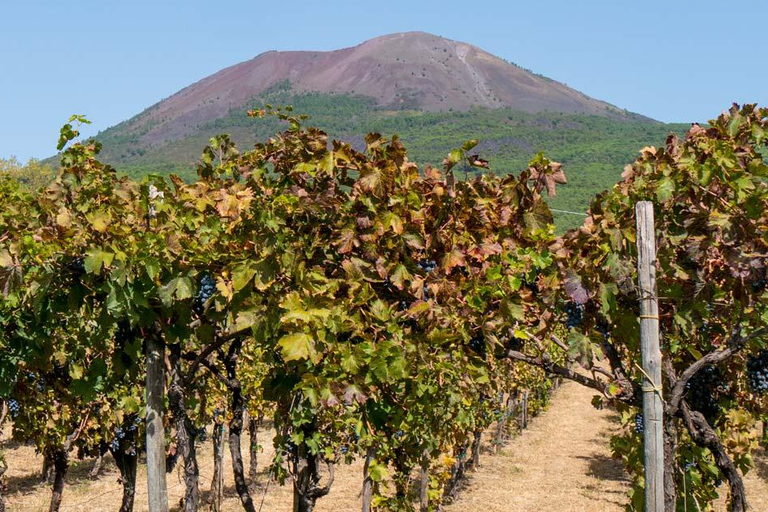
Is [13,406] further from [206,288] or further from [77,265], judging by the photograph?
[206,288]

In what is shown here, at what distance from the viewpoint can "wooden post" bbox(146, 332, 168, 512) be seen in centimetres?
476

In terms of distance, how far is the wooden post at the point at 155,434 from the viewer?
4762mm

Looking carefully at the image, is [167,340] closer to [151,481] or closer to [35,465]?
[151,481]

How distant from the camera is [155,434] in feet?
15.7

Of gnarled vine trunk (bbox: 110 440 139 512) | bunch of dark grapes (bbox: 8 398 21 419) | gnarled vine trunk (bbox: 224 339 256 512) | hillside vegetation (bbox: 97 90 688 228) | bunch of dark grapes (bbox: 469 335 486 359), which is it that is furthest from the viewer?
hillside vegetation (bbox: 97 90 688 228)

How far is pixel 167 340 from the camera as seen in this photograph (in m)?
4.80

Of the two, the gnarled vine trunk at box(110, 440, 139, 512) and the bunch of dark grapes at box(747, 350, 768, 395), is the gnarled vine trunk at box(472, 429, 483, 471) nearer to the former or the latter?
the gnarled vine trunk at box(110, 440, 139, 512)

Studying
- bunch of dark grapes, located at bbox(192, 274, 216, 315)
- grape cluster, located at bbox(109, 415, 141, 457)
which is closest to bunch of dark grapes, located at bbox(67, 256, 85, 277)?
bunch of dark grapes, located at bbox(192, 274, 216, 315)

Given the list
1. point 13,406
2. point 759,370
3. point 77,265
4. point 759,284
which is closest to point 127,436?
point 13,406

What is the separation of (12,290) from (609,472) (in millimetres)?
15884

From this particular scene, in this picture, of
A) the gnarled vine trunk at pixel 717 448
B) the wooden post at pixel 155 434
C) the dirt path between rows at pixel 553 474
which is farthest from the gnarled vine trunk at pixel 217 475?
the gnarled vine trunk at pixel 717 448

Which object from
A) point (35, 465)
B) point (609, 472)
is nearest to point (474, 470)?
point (609, 472)

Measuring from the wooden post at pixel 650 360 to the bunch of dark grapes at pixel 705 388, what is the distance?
6.24 feet

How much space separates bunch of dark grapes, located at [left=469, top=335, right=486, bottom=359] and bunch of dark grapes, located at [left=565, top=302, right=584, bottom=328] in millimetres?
497
